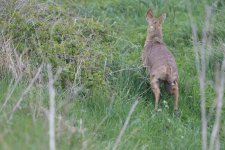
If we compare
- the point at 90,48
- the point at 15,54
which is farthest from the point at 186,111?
the point at 15,54

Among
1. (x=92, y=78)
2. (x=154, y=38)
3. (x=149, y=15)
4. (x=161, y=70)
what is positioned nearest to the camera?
(x=92, y=78)

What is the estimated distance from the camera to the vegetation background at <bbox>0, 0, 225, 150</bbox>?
5141 millimetres

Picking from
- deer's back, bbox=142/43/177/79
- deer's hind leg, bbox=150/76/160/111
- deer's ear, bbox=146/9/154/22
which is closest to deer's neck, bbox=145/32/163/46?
deer's back, bbox=142/43/177/79

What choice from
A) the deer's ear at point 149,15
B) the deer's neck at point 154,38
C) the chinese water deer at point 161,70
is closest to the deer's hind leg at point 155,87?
the chinese water deer at point 161,70

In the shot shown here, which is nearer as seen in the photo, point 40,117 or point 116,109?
point 40,117

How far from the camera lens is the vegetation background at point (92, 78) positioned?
5.14m

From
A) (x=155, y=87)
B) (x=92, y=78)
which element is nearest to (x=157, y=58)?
(x=155, y=87)

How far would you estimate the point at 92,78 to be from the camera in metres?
6.58

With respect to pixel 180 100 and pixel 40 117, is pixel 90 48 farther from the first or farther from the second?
pixel 40 117

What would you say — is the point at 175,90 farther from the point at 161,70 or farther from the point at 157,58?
the point at 157,58

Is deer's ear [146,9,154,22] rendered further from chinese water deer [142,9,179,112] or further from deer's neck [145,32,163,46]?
chinese water deer [142,9,179,112]

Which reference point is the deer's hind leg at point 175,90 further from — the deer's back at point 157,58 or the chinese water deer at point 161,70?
the deer's back at point 157,58

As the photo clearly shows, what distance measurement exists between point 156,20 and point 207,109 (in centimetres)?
156

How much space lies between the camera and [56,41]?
7.06 meters
